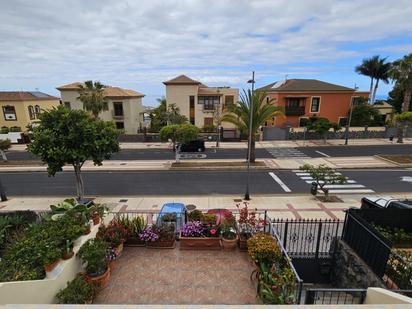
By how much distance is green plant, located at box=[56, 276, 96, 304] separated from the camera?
19.7 feet

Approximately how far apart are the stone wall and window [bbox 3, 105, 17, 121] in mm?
52830

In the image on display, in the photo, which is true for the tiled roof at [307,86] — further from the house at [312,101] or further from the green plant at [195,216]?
the green plant at [195,216]

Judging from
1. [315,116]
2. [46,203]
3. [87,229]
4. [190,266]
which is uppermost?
[315,116]

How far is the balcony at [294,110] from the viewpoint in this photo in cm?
4234

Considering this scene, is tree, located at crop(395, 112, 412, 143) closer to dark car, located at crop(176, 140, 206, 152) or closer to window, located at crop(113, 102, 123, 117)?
dark car, located at crop(176, 140, 206, 152)

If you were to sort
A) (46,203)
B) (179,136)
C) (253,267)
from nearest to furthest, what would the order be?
1. (253,267)
2. (46,203)
3. (179,136)

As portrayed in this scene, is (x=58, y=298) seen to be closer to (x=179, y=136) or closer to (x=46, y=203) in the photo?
(x=46, y=203)

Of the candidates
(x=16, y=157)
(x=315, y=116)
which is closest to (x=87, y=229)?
(x=16, y=157)

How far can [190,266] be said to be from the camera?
319 inches

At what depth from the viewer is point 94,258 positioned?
22.9 feet

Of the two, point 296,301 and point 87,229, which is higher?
point 87,229

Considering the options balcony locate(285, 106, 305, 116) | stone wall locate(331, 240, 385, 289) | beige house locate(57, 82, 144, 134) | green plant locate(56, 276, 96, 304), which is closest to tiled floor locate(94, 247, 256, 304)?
green plant locate(56, 276, 96, 304)

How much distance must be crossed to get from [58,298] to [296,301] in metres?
5.77

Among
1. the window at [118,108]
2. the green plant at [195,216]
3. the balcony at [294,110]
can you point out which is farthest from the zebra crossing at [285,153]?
the window at [118,108]
